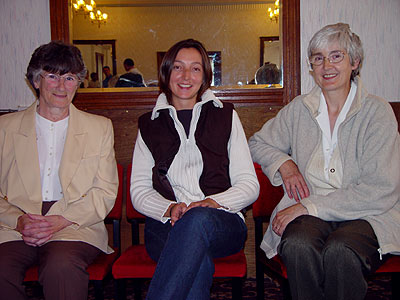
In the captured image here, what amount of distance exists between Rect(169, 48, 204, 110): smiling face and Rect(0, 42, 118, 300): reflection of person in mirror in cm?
45

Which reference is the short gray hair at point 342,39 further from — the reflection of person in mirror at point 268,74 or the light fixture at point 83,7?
the light fixture at point 83,7

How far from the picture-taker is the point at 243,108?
9.21 ft

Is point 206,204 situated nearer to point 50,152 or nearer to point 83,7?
point 50,152

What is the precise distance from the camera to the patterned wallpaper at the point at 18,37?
2.79 m

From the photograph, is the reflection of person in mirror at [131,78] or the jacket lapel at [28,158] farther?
the reflection of person in mirror at [131,78]

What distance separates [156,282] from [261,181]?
1.01m

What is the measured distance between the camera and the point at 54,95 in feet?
6.99

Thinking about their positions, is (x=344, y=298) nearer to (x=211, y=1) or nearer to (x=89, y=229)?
(x=89, y=229)

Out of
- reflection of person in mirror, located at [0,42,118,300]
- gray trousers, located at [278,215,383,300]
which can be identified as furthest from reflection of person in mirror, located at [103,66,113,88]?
gray trousers, located at [278,215,383,300]

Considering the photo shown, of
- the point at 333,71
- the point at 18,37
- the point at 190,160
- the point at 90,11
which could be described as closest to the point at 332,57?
the point at 333,71

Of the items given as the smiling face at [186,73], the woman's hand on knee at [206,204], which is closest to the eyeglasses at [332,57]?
the smiling face at [186,73]

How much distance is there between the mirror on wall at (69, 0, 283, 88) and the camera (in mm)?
2783

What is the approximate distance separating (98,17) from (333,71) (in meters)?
1.62

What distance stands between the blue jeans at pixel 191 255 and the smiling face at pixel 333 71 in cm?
84
